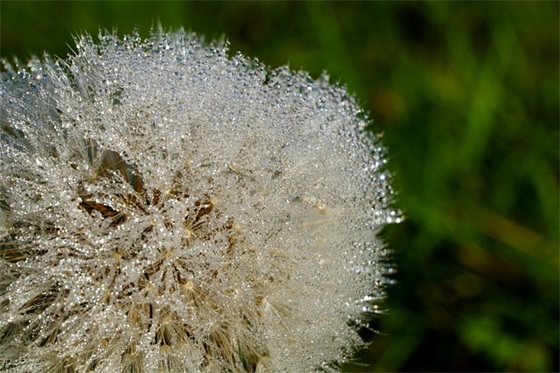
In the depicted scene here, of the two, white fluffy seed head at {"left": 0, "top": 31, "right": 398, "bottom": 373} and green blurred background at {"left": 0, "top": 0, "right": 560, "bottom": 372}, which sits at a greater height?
green blurred background at {"left": 0, "top": 0, "right": 560, "bottom": 372}

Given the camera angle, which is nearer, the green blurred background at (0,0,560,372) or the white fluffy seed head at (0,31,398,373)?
the white fluffy seed head at (0,31,398,373)

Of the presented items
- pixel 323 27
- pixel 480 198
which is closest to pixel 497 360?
pixel 480 198

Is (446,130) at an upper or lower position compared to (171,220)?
upper

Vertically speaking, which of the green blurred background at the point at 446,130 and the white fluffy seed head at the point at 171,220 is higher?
the green blurred background at the point at 446,130

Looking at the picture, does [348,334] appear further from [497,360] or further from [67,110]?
[497,360]

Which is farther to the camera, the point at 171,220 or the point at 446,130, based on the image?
the point at 446,130
